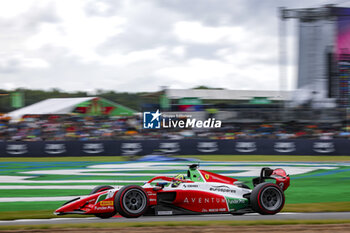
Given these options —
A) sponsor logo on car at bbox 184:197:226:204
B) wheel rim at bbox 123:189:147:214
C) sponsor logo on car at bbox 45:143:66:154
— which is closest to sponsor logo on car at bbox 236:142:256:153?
sponsor logo on car at bbox 45:143:66:154

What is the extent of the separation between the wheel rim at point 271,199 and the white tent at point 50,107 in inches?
837

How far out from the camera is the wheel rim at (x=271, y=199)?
7.47 meters

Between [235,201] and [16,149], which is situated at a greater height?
[16,149]

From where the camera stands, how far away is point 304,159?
19422mm

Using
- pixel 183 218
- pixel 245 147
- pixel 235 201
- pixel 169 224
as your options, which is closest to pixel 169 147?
pixel 245 147

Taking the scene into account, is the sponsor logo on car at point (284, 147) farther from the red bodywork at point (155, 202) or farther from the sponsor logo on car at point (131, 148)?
the red bodywork at point (155, 202)

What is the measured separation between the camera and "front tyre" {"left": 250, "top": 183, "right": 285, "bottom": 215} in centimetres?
739

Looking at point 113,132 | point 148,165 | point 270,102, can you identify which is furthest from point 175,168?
point 270,102

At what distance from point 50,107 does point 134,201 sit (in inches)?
903

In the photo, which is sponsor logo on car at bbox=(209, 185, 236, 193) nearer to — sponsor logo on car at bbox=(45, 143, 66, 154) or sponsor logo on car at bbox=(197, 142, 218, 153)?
sponsor logo on car at bbox=(197, 142, 218, 153)

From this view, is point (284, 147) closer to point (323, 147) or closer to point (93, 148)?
point (323, 147)

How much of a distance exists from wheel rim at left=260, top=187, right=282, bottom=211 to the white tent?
21257 mm

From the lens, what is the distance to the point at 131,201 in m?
7.10

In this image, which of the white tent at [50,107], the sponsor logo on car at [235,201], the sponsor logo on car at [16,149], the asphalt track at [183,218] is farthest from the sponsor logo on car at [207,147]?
the sponsor logo on car at [235,201]
